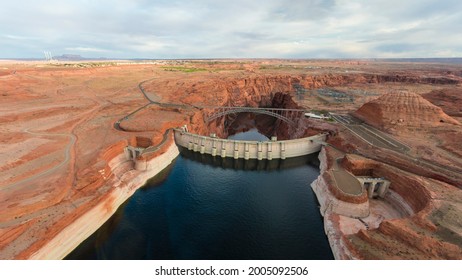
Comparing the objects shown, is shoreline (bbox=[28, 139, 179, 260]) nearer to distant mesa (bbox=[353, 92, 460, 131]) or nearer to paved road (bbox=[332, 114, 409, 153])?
paved road (bbox=[332, 114, 409, 153])

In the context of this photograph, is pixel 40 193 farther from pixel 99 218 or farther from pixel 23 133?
pixel 23 133

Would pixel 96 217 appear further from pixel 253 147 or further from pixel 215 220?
pixel 253 147

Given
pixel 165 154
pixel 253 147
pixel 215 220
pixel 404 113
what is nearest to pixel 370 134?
pixel 404 113

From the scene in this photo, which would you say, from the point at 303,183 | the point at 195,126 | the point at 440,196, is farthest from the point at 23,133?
the point at 440,196

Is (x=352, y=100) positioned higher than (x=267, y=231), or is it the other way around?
(x=352, y=100)

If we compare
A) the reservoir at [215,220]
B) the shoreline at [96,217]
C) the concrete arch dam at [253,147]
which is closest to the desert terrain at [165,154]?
the shoreline at [96,217]

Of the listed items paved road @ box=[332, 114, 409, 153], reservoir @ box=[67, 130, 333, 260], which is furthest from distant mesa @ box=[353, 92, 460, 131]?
reservoir @ box=[67, 130, 333, 260]
